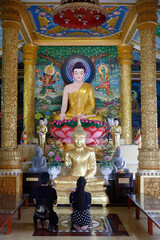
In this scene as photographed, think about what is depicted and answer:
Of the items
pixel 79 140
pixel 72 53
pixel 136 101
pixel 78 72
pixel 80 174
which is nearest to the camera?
pixel 80 174

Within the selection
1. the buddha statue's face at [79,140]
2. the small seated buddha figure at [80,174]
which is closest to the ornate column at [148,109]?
the small seated buddha figure at [80,174]

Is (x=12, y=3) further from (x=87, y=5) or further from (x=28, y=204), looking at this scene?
(x=28, y=204)

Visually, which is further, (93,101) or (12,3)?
(93,101)

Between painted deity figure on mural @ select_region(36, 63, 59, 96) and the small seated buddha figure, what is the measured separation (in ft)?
14.1

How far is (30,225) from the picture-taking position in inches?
197

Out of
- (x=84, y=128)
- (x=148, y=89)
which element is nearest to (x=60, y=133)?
(x=84, y=128)

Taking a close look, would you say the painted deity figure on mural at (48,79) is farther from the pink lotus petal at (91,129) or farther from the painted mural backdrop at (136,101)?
the painted mural backdrop at (136,101)

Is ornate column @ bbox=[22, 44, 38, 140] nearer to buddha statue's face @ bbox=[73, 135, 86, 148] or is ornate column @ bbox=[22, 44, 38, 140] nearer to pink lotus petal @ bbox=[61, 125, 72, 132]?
pink lotus petal @ bbox=[61, 125, 72, 132]

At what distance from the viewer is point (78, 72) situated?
10211 millimetres

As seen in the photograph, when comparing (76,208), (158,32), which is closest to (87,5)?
(76,208)

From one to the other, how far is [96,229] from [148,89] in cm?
323

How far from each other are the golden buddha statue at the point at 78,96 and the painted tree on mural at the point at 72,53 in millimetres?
959

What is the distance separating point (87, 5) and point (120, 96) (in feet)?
18.3

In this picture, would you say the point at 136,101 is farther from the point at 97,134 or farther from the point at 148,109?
the point at 148,109
